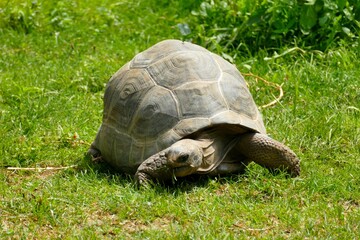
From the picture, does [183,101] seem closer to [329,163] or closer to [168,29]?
[329,163]

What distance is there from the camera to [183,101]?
195 inches

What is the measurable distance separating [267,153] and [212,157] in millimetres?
341

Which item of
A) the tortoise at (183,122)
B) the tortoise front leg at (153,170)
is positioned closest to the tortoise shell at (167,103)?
the tortoise at (183,122)

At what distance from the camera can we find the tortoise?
16.0ft

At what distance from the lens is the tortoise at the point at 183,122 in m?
4.89

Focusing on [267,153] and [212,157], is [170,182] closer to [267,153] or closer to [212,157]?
[212,157]

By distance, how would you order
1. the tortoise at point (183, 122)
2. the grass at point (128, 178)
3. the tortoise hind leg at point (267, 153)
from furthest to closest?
the tortoise hind leg at point (267, 153), the tortoise at point (183, 122), the grass at point (128, 178)

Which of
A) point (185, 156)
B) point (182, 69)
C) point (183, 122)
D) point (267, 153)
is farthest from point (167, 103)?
point (267, 153)

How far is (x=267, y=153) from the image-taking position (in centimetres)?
504

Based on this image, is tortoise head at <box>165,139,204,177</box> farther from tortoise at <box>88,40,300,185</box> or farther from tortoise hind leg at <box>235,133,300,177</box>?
tortoise hind leg at <box>235,133,300,177</box>

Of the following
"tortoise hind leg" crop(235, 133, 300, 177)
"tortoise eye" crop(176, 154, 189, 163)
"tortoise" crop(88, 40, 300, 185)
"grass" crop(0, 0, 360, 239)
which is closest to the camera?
"grass" crop(0, 0, 360, 239)

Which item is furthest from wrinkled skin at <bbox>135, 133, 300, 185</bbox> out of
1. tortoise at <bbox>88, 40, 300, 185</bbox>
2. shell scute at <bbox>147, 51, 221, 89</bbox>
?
shell scute at <bbox>147, 51, 221, 89</bbox>

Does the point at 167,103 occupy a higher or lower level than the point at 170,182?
higher

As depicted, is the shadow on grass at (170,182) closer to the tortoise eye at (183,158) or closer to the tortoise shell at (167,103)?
the tortoise shell at (167,103)
